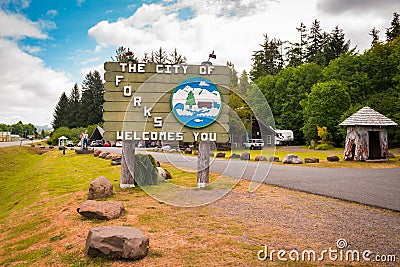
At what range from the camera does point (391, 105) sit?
3650cm

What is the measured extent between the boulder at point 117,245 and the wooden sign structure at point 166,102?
15.2 ft

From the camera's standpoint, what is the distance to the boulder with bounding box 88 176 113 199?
8492 millimetres

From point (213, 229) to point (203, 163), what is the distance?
3.94 meters

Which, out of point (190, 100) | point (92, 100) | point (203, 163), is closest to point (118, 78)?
point (190, 100)

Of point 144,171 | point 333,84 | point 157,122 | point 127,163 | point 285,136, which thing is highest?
point 333,84

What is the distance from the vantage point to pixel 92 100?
77.2 meters

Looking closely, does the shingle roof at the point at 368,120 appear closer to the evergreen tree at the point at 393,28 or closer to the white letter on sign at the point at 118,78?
the white letter on sign at the point at 118,78

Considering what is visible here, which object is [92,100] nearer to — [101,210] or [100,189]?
[100,189]

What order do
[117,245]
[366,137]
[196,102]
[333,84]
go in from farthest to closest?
[333,84]
[366,137]
[196,102]
[117,245]

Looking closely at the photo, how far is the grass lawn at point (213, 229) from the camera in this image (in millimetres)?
4711

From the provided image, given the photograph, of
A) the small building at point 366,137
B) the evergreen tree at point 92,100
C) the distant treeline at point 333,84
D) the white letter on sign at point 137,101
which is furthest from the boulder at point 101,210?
the evergreen tree at point 92,100

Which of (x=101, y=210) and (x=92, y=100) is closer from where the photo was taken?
(x=101, y=210)

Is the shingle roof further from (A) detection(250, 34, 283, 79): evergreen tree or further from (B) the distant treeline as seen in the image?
(A) detection(250, 34, 283, 79): evergreen tree

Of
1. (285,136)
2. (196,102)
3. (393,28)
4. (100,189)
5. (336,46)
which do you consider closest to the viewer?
(100,189)
